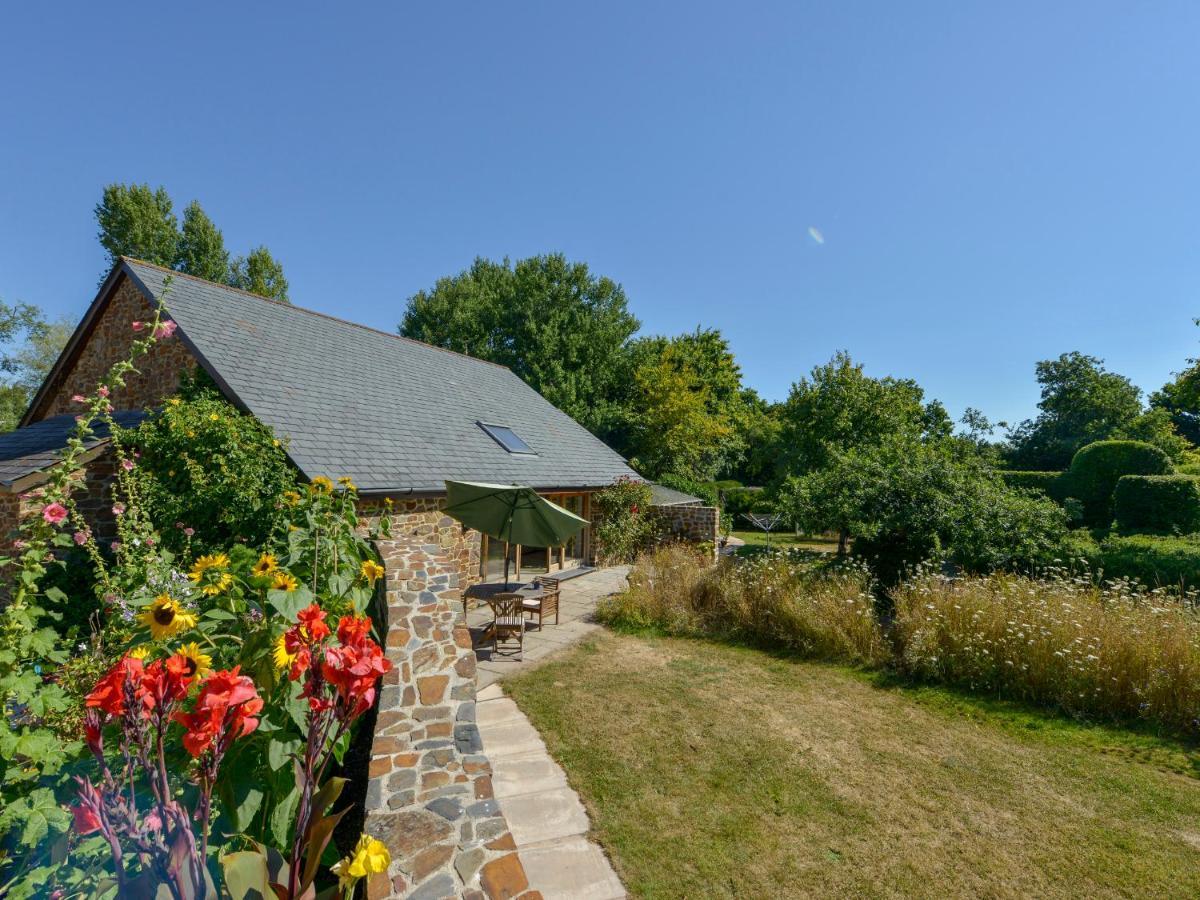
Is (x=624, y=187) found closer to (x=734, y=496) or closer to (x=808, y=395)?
(x=808, y=395)

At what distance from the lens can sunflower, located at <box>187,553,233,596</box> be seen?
135 inches

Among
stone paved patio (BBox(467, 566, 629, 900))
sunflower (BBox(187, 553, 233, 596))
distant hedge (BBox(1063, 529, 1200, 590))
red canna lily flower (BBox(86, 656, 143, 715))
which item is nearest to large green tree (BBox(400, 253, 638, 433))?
distant hedge (BBox(1063, 529, 1200, 590))

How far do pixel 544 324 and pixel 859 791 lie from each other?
29437mm

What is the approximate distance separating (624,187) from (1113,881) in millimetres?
15538

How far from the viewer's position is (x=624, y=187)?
1438 cm

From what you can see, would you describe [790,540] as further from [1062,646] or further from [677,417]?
[1062,646]

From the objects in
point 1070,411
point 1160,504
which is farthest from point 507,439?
point 1070,411

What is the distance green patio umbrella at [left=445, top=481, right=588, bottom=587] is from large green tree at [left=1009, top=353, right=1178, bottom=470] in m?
50.6

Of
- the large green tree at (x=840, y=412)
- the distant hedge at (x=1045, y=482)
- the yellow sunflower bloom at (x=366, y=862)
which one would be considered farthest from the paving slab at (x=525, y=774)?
the distant hedge at (x=1045, y=482)

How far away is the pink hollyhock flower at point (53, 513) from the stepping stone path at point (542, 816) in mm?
3359

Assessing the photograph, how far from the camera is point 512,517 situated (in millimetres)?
8867

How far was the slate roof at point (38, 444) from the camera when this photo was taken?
7.21m

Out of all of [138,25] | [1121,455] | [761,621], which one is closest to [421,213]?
[138,25]

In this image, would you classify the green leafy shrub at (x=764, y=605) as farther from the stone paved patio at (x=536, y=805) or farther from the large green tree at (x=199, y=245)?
the large green tree at (x=199, y=245)
